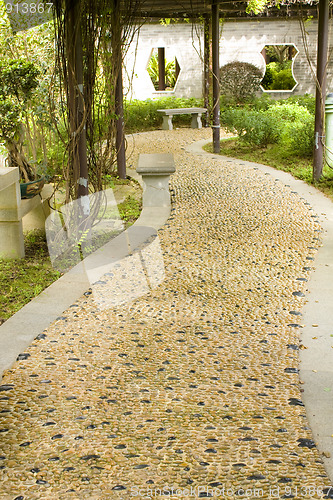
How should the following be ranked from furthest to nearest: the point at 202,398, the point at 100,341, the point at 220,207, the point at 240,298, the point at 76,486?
the point at 220,207
the point at 240,298
the point at 100,341
the point at 202,398
the point at 76,486

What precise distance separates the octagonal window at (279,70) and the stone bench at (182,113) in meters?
3.68

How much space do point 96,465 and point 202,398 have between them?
659 mm

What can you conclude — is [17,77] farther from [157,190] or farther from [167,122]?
[167,122]

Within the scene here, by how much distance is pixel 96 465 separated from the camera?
2059 millimetres

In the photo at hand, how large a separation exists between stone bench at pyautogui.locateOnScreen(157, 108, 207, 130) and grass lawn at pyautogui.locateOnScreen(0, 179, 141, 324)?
7.91m

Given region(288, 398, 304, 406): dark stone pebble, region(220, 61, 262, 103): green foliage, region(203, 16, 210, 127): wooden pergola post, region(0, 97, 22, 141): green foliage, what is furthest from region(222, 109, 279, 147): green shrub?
region(288, 398, 304, 406): dark stone pebble

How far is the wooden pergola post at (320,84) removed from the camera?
658 centimetres

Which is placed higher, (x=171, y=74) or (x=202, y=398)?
(x=171, y=74)

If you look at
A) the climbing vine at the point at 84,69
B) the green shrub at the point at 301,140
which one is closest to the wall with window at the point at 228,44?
the green shrub at the point at 301,140

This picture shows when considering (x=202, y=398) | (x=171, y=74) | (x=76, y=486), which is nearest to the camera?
(x=76, y=486)

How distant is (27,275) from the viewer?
4367 mm

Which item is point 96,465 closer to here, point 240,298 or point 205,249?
point 240,298

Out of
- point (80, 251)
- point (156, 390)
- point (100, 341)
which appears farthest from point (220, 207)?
point (156, 390)

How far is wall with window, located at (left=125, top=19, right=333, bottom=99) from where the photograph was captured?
14688mm
